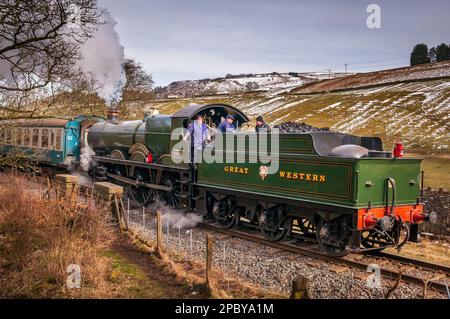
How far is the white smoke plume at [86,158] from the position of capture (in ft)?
58.2

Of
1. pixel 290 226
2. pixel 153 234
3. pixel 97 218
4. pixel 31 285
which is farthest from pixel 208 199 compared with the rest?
pixel 31 285

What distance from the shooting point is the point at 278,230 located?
10.3 m

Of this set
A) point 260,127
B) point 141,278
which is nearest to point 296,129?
point 260,127

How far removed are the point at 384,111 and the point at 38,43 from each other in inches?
1341

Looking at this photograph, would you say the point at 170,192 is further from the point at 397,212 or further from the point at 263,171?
the point at 397,212

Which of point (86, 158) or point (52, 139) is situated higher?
point (52, 139)

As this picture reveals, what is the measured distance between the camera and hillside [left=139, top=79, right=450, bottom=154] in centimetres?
2983

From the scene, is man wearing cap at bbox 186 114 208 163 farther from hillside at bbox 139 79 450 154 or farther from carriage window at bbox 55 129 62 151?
hillside at bbox 139 79 450 154

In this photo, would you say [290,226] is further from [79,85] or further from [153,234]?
[79,85]

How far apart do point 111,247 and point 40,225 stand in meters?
1.71

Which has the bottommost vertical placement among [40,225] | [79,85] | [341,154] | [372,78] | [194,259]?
[194,259]

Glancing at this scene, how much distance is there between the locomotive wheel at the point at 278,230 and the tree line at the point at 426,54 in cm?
7366

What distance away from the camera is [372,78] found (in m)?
62.1

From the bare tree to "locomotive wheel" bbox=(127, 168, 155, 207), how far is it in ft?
16.6
